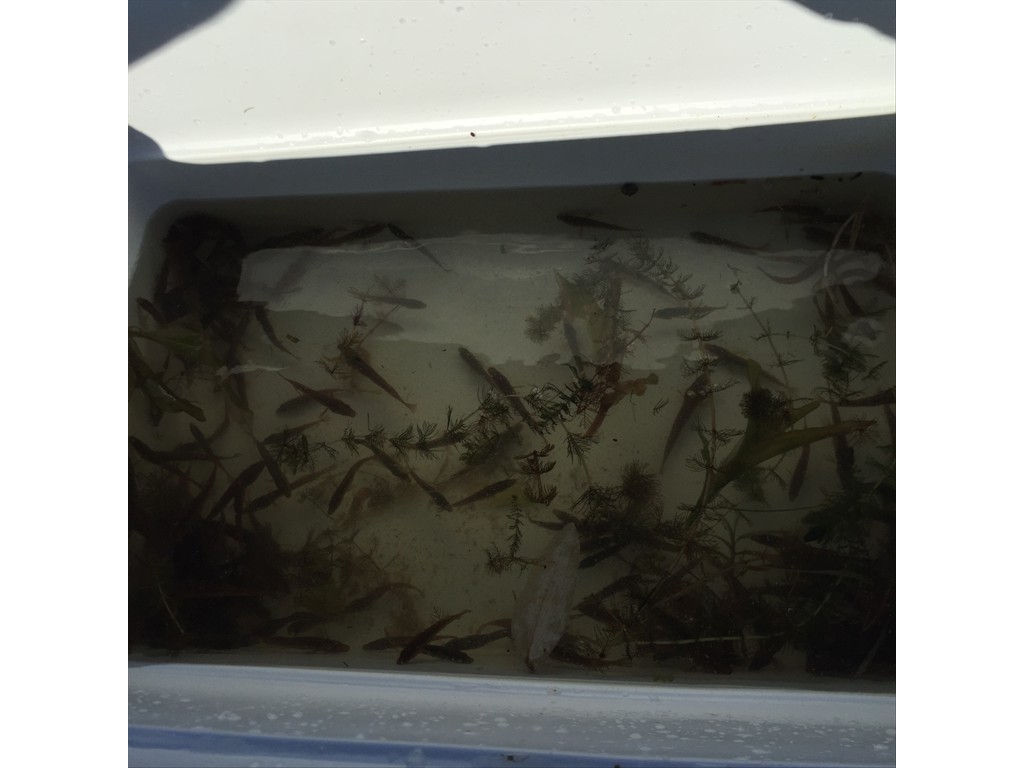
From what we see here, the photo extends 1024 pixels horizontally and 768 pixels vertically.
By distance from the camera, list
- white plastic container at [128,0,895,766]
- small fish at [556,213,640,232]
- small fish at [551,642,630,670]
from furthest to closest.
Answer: small fish at [556,213,640,232], small fish at [551,642,630,670], white plastic container at [128,0,895,766]

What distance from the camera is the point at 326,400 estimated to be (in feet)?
5.74

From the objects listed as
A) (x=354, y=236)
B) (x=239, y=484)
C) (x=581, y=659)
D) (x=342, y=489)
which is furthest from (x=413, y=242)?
(x=581, y=659)

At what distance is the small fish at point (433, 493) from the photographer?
5.62 ft

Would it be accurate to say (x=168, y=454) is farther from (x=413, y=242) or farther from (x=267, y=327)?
(x=413, y=242)

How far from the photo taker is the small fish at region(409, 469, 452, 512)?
1714 mm

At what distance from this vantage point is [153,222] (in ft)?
5.62

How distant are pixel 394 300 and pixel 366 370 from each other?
20 centimetres

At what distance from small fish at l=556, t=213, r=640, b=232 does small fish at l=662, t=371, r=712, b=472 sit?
16.8 inches

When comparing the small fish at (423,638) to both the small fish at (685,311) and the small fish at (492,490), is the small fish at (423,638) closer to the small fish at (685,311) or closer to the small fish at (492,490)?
the small fish at (492,490)

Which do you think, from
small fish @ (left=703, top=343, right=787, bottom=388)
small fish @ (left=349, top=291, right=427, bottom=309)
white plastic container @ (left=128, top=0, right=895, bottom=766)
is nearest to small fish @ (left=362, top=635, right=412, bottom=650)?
white plastic container @ (left=128, top=0, right=895, bottom=766)

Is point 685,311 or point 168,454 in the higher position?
point 685,311

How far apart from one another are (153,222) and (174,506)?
2.50 ft

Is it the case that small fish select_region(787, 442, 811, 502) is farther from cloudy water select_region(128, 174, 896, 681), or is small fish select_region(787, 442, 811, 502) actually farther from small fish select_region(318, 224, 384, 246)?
small fish select_region(318, 224, 384, 246)
